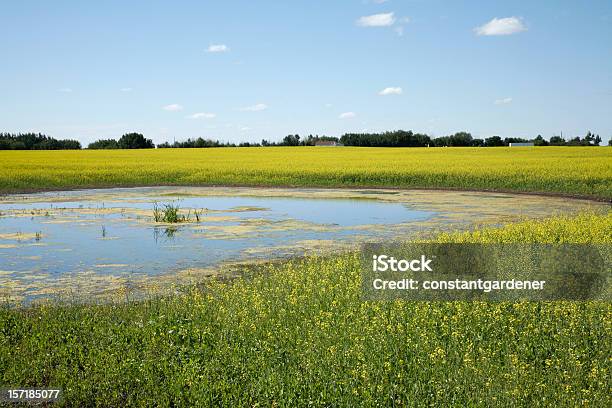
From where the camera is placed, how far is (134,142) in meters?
101

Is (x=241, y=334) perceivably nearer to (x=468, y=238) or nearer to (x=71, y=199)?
(x=468, y=238)

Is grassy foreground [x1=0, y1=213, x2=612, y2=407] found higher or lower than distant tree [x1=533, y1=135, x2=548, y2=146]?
lower

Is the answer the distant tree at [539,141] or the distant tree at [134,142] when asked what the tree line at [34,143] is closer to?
the distant tree at [134,142]

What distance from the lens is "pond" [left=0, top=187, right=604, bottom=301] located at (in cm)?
1414

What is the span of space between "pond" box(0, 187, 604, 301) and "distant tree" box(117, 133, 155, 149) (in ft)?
218

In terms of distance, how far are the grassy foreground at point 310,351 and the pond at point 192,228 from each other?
284 centimetres

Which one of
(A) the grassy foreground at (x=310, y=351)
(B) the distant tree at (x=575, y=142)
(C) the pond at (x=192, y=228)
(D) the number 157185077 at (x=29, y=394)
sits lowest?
(D) the number 157185077 at (x=29, y=394)

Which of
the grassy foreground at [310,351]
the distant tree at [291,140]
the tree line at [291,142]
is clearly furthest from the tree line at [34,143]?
the grassy foreground at [310,351]

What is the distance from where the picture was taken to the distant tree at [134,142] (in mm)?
100625

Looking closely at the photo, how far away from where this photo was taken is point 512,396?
280 inches

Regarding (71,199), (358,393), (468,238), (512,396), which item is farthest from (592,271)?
(71,199)

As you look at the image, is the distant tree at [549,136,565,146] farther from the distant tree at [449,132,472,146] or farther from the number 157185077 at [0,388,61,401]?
the number 157185077 at [0,388,61,401]

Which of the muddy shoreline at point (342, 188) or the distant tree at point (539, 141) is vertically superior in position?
the distant tree at point (539, 141)

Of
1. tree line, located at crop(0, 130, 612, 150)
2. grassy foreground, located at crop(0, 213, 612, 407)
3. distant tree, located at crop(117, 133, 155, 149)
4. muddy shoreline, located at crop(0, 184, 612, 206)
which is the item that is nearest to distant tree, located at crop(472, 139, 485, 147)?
tree line, located at crop(0, 130, 612, 150)
